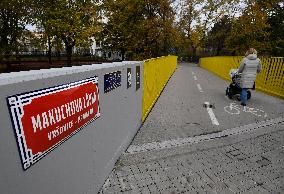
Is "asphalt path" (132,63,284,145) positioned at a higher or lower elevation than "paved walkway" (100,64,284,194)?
lower

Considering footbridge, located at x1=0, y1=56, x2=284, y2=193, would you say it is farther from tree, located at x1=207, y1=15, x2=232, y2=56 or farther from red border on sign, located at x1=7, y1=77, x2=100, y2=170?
tree, located at x1=207, y1=15, x2=232, y2=56

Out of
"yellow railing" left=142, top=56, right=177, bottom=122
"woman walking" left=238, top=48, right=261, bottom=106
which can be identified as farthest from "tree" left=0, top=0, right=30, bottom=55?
"woman walking" left=238, top=48, right=261, bottom=106

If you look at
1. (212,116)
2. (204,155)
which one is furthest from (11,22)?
(204,155)

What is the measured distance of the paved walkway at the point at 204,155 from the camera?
12.2 ft

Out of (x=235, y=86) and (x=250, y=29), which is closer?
(x=235, y=86)

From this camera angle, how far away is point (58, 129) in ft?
7.83

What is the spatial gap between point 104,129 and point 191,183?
1.50 metres

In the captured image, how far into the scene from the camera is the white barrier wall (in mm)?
1845

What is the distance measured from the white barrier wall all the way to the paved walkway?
558mm

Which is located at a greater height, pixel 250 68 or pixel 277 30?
pixel 277 30

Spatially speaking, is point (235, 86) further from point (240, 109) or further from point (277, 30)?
point (277, 30)

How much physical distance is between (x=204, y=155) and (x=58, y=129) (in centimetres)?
315

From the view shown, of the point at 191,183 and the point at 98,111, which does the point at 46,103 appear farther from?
the point at 191,183

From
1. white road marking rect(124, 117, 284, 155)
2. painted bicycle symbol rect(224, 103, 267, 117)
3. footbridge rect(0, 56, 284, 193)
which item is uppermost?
footbridge rect(0, 56, 284, 193)
